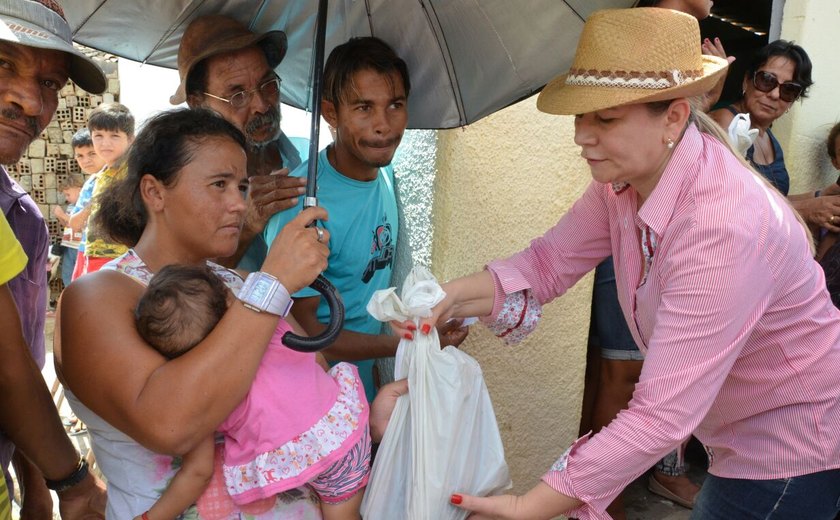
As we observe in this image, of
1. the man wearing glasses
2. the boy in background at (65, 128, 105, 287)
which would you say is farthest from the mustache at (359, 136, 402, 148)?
the boy in background at (65, 128, 105, 287)

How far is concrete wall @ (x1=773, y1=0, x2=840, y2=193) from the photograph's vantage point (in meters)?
4.48

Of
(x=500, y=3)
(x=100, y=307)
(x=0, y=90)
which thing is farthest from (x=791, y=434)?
(x=0, y=90)

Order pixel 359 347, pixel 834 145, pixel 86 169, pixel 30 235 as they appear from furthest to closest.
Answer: pixel 86 169 < pixel 834 145 < pixel 359 347 < pixel 30 235

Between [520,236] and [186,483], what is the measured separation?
1897mm

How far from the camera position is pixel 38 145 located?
9.56 m

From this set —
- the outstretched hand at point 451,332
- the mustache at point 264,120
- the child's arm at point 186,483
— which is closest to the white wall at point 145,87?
the mustache at point 264,120

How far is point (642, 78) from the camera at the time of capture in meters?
1.79

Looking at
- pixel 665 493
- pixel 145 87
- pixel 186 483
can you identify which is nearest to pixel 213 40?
pixel 186 483

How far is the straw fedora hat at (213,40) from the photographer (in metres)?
2.62

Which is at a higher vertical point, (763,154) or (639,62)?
(639,62)

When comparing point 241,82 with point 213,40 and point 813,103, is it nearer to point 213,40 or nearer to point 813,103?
point 213,40

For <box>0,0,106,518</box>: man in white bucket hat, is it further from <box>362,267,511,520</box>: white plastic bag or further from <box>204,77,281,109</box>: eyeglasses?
<box>362,267,511,520</box>: white plastic bag

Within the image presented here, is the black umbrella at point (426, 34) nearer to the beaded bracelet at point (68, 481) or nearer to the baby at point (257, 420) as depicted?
the baby at point (257, 420)

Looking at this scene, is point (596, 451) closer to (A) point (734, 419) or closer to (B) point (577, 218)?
(A) point (734, 419)
